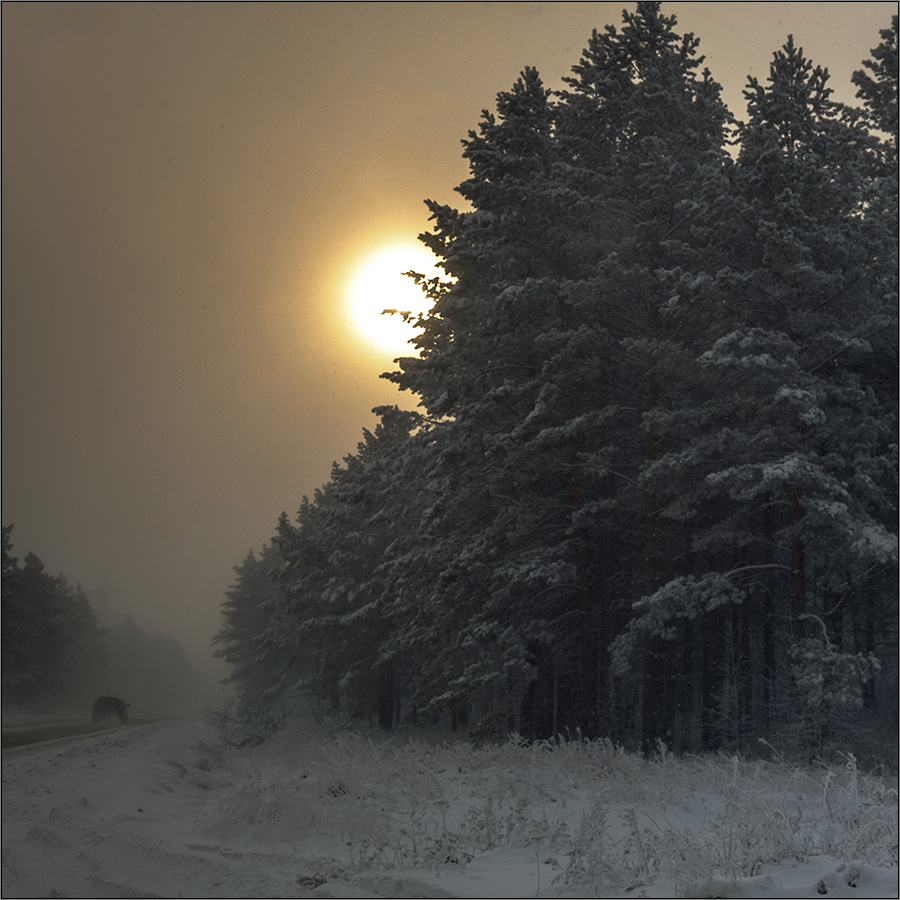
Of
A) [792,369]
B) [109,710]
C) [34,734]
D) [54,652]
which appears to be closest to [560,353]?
[792,369]

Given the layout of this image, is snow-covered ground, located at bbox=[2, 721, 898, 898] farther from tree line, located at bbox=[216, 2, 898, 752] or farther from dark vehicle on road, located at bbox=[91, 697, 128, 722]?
dark vehicle on road, located at bbox=[91, 697, 128, 722]

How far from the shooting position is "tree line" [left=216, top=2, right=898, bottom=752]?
1485 centimetres

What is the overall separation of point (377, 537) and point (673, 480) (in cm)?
1517

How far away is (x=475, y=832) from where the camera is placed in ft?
25.8

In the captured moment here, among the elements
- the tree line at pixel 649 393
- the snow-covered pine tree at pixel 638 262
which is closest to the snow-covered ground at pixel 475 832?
the tree line at pixel 649 393

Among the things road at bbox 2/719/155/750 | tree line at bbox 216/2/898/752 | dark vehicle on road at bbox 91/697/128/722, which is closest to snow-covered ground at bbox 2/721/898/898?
tree line at bbox 216/2/898/752

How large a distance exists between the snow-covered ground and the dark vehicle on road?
26336 millimetres

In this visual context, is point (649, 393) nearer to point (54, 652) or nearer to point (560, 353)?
point (560, 353)

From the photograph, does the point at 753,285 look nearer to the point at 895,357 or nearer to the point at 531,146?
the point at 895,357

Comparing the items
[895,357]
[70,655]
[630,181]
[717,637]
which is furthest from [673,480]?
[70,655]

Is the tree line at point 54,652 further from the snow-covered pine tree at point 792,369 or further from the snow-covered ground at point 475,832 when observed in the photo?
the snow-covered pine tree at point 792,369

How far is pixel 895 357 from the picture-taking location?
53.4 feet

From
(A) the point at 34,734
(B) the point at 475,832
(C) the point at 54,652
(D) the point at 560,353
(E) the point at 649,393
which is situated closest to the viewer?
(B) the point at 475,832

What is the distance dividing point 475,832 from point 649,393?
39.0 feet
